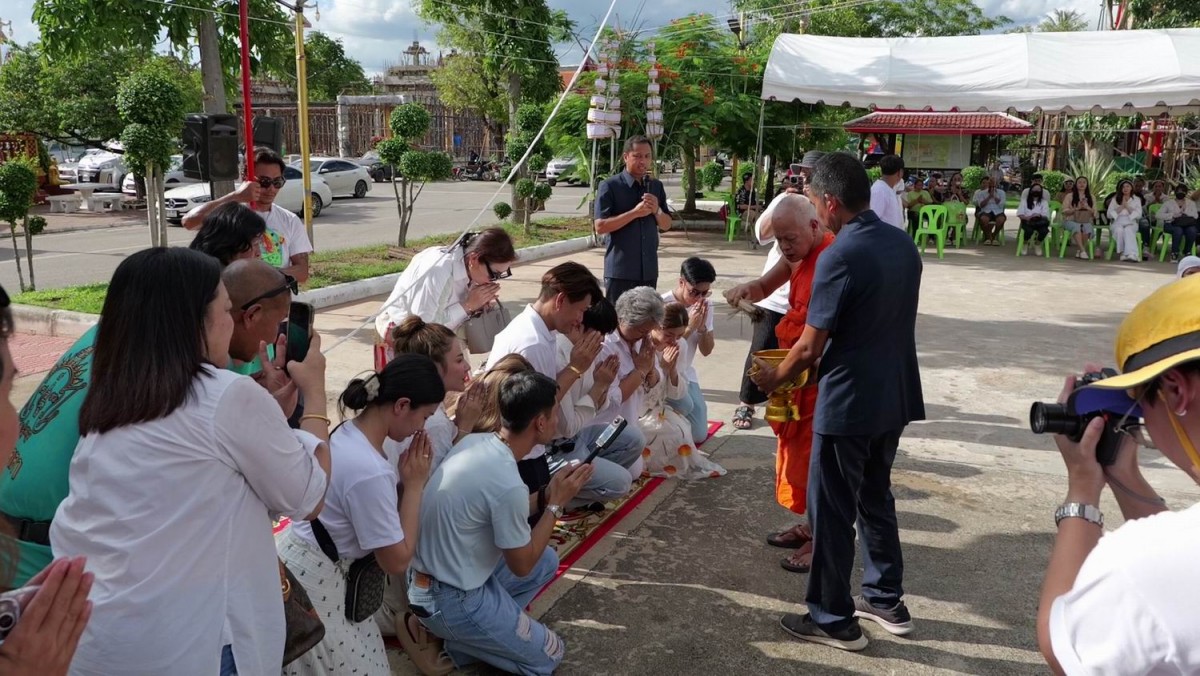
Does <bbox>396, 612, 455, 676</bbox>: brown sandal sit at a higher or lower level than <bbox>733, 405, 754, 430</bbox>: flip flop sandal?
lower

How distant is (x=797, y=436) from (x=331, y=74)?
49.0 metres

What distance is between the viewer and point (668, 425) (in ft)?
16.7

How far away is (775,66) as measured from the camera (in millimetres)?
14461

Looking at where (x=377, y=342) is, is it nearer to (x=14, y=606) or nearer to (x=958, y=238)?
(x=14, y=606)

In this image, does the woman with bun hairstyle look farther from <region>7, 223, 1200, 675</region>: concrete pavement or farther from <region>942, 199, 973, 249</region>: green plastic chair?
<region>942, 199, 973, 249</region>: green plastic chair

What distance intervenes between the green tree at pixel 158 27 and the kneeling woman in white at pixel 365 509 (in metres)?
8.52

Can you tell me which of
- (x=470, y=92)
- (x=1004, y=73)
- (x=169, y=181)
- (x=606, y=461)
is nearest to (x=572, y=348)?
(x=606, y=461)

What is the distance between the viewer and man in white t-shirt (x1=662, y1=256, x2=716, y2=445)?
17.4ft

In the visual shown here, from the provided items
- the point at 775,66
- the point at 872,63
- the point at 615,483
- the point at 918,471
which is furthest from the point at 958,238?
the point at 615,483

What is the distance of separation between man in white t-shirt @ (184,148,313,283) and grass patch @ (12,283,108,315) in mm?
4026

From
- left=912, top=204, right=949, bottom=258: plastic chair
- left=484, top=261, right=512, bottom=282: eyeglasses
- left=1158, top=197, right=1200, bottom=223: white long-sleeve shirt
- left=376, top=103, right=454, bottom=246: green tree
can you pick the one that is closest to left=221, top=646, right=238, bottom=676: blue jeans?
left=484, top=261, right=512, bottom=282: eyeglasses

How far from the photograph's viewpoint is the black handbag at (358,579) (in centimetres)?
279

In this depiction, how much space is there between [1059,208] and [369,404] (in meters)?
15.9

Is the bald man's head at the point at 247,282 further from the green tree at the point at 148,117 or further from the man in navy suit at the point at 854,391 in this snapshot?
the green tree at the point at 148,117
